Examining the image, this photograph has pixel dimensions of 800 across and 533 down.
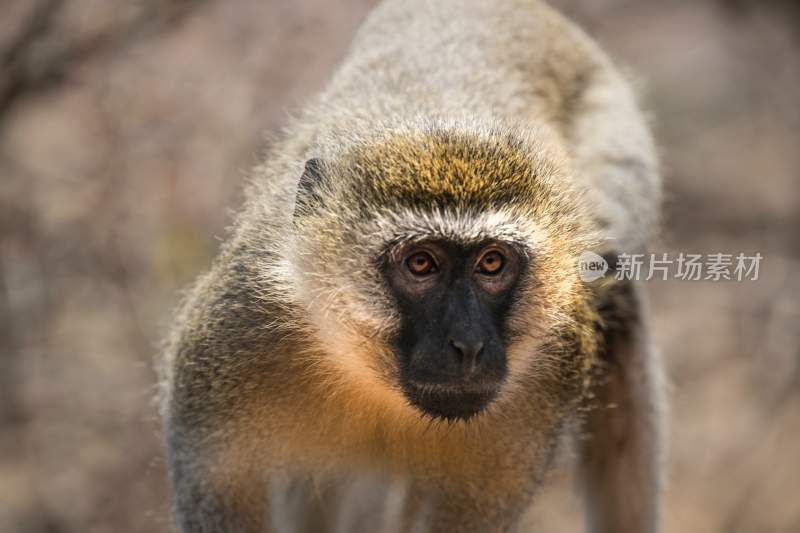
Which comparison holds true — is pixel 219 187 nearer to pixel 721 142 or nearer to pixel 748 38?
pixel 721 142

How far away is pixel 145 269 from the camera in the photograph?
8945 millimetres

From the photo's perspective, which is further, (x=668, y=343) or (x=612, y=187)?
(x=668, y=343)

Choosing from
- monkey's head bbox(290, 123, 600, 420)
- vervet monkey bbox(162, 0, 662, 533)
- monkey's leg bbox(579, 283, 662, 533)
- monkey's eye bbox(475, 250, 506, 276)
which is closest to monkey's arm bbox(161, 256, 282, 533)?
vervet monkey bbox(162, 0, 662, 533)

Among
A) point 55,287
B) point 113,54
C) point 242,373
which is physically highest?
point 113,54

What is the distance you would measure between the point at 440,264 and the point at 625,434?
202cm

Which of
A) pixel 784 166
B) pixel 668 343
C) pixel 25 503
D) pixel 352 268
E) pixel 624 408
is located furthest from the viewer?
pixel 784 166

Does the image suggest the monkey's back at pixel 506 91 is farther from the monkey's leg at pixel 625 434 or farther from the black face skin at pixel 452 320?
the black face skin at pixel 452 320

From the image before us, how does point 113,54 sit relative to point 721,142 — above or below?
below

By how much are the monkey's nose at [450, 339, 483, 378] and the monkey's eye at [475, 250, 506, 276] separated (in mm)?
335

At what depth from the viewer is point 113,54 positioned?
903 cm

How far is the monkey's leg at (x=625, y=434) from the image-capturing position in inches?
202

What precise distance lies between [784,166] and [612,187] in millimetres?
6064

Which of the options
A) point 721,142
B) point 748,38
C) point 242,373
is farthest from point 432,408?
point 748,38

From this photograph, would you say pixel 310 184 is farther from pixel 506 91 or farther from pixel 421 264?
pixel 506 91
